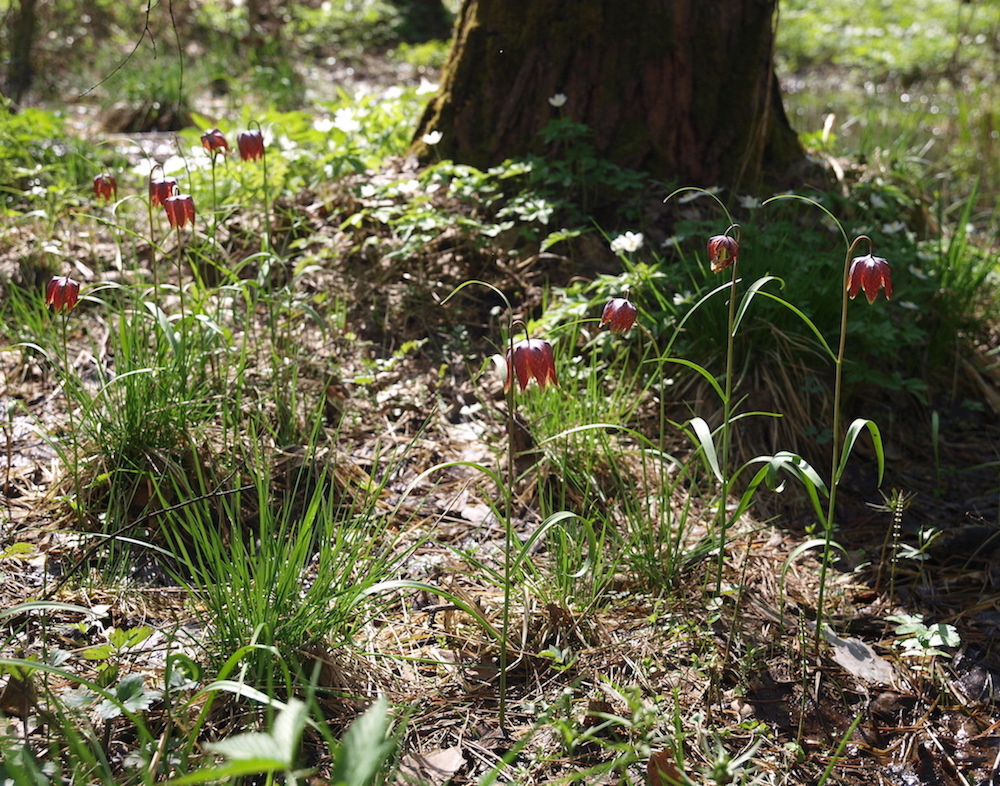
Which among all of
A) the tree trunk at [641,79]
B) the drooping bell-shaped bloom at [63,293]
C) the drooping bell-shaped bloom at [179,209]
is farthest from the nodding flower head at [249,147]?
the tree trunk at [641,79]

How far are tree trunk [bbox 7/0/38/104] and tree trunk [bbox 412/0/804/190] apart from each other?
11.1ft

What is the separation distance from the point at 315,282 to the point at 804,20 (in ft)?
29.4

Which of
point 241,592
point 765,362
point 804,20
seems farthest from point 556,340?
point 804,20

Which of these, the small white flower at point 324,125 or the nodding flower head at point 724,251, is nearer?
the nodding flower head at point 724,251

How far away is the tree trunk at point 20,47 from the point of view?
544 cm

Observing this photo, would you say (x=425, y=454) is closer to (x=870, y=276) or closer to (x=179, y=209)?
(x=179, y=209)

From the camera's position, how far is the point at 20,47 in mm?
6078

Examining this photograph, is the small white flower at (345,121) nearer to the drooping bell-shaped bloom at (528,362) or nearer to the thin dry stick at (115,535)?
the thin dry stick at (115,535)

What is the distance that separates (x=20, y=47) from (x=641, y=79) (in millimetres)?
4783

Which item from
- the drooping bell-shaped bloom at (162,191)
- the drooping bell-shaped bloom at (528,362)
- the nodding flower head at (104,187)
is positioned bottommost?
the drooping bell-shaped bloom at (528,362)

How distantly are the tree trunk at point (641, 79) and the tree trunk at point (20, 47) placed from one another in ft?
11.1

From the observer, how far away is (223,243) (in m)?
3.53

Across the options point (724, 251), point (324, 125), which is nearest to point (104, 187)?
point (324, 125)

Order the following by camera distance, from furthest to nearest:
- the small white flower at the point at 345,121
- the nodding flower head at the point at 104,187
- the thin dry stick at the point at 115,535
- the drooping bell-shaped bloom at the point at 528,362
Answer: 1. the small white flower at the point at 345,121
2. the nodding flower head at the point at 104,187
3. the thin dry stick at the point at 115,535
4. the drooping bell-shaped bloom at the point at 528,362
